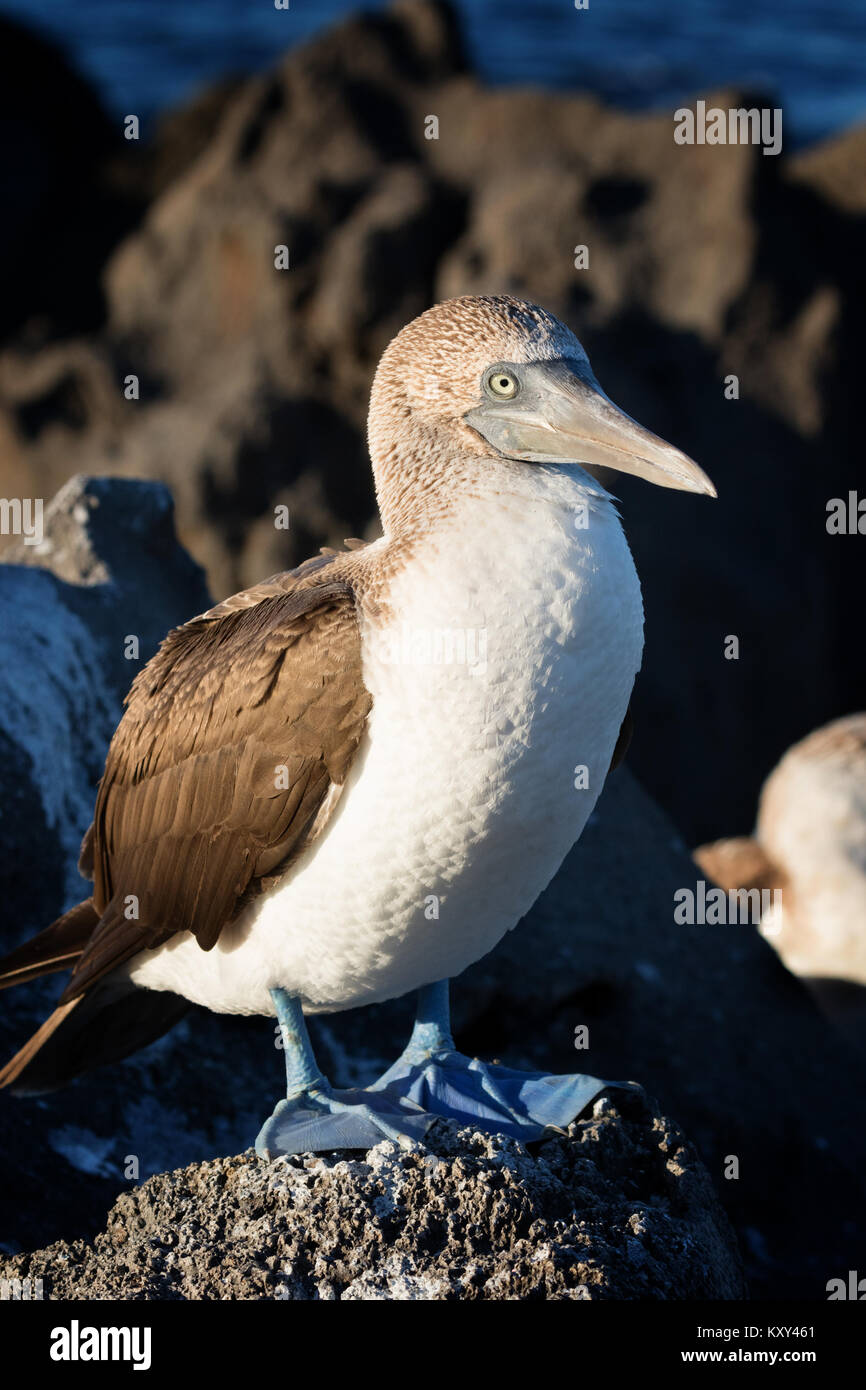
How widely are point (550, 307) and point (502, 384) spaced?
21.8 ft

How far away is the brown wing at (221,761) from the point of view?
4379 mm

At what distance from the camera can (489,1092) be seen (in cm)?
491

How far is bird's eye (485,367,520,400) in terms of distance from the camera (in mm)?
4391

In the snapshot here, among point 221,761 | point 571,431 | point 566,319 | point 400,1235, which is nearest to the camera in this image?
point 400,1235

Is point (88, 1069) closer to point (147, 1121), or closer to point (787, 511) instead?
point (147, 1121)

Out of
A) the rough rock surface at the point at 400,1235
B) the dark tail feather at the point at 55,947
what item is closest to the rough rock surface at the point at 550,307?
the dark tail feather at the point at 55,947

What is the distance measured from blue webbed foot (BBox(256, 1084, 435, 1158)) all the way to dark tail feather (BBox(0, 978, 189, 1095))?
2.64 ft

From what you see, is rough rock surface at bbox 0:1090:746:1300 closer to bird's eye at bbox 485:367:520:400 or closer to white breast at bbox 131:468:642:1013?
white breast at bbox 131:468:642:1013

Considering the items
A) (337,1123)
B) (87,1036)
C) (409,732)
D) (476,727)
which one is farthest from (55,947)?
(476,727)

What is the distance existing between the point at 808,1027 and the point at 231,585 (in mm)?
5619

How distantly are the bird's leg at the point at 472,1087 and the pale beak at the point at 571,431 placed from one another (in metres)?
1.76

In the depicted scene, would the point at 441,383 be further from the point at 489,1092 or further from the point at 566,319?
the point at 566,319

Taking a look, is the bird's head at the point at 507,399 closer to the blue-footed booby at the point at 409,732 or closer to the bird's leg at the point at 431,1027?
the blue-footed booby at the point at 409,732
